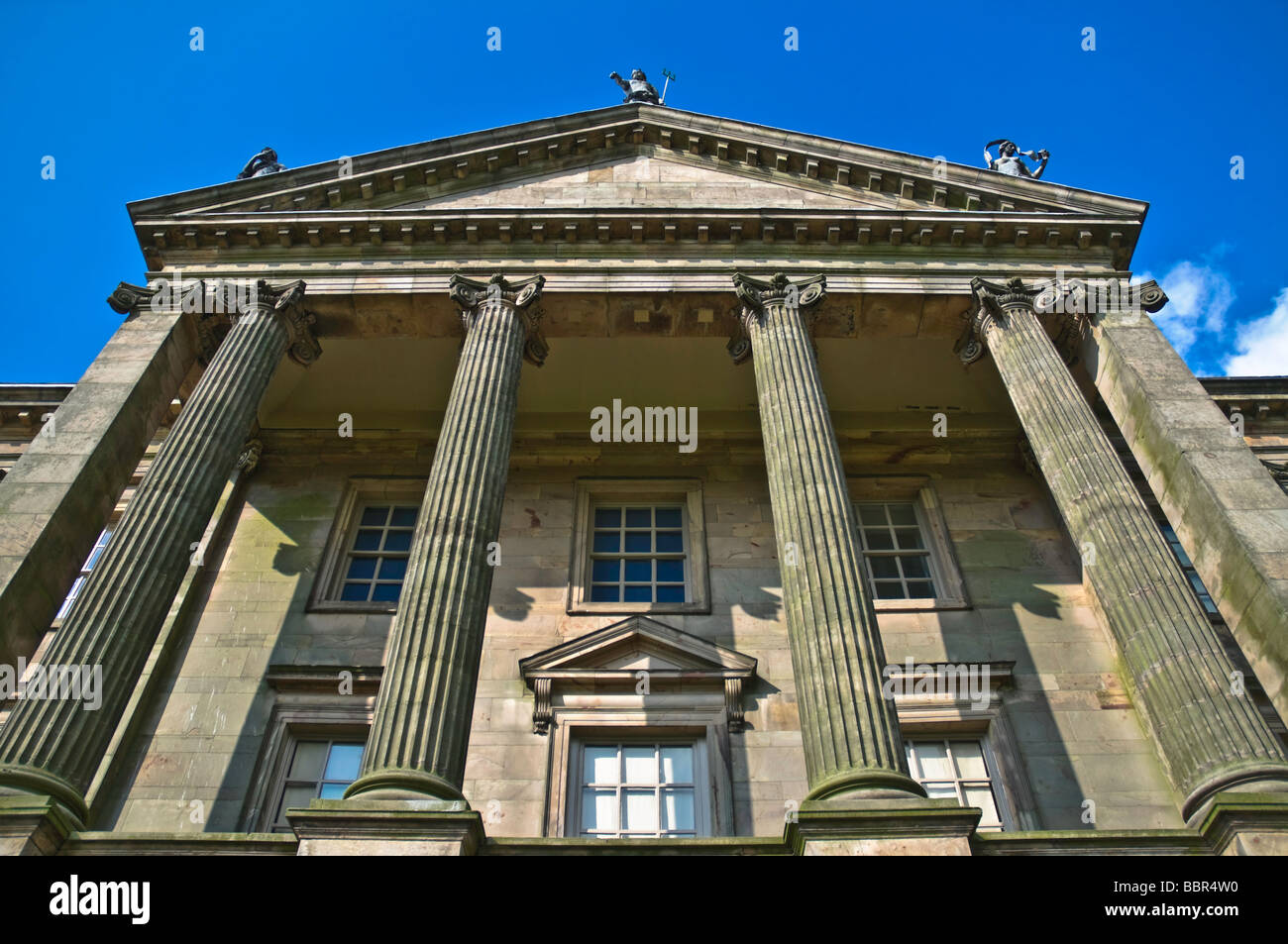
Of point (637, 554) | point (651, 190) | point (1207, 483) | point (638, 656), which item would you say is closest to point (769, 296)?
point (651, 190)

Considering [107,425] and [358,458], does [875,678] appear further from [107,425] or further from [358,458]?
[358,458]

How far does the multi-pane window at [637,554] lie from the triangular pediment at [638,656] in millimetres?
1496

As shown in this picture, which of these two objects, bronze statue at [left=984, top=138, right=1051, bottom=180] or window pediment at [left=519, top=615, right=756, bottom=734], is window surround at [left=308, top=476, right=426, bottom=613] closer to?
window pediment at [left=519, top=615, right=756, bottom=734]

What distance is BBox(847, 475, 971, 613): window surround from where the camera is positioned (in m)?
16.0

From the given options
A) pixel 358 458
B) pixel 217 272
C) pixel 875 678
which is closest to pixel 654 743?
pixel 875 678

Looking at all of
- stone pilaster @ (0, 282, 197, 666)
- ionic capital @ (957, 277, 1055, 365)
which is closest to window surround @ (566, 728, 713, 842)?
stone pilaster @ (0, 282, 197, 666)

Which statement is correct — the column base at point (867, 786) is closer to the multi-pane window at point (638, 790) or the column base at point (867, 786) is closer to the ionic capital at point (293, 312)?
the multi-pane window at point (638, 790)

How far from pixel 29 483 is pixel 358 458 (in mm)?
6570

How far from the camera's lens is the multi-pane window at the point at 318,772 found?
1380cm

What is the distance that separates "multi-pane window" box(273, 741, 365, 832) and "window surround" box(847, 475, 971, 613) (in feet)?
26.4

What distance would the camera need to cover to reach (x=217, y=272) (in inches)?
651

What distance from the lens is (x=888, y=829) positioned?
896cm

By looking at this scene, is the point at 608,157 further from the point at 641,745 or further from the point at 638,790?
the point at 638,790

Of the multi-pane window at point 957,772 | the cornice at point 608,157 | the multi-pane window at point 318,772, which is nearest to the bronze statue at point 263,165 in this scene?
the cornice at point 608,157
